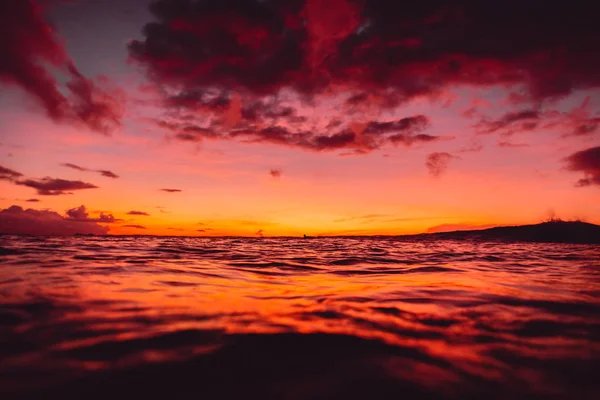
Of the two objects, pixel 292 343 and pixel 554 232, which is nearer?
pixel 292 343

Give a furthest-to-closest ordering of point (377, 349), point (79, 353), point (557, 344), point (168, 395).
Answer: point (557, 344), point (377, 349), point (79, 353), point (168, 395)

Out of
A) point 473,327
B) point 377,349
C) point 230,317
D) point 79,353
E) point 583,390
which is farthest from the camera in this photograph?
point 230,317

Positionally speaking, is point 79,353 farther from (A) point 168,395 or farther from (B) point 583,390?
(B) point 583,390

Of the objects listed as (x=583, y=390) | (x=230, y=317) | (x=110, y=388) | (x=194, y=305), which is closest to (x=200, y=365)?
(x=110, y=388)

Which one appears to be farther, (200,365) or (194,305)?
(194,305)

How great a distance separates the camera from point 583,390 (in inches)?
71.4

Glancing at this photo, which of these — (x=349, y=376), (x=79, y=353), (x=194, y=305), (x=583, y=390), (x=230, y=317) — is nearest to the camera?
(x=583, y=390)

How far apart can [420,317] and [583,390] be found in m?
1.51

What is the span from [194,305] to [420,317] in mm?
2400

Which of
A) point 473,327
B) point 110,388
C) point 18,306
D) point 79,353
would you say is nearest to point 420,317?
point 473,327

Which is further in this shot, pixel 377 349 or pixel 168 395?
pixel 377 349

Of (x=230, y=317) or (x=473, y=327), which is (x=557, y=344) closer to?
(x=473, y=327)

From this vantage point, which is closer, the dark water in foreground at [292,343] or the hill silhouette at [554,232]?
the dark water in foreground at [292,343]

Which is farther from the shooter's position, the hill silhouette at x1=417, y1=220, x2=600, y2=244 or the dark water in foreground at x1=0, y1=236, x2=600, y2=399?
the hill silhouette at x1=417, y1=220, x2=600, y2=244
